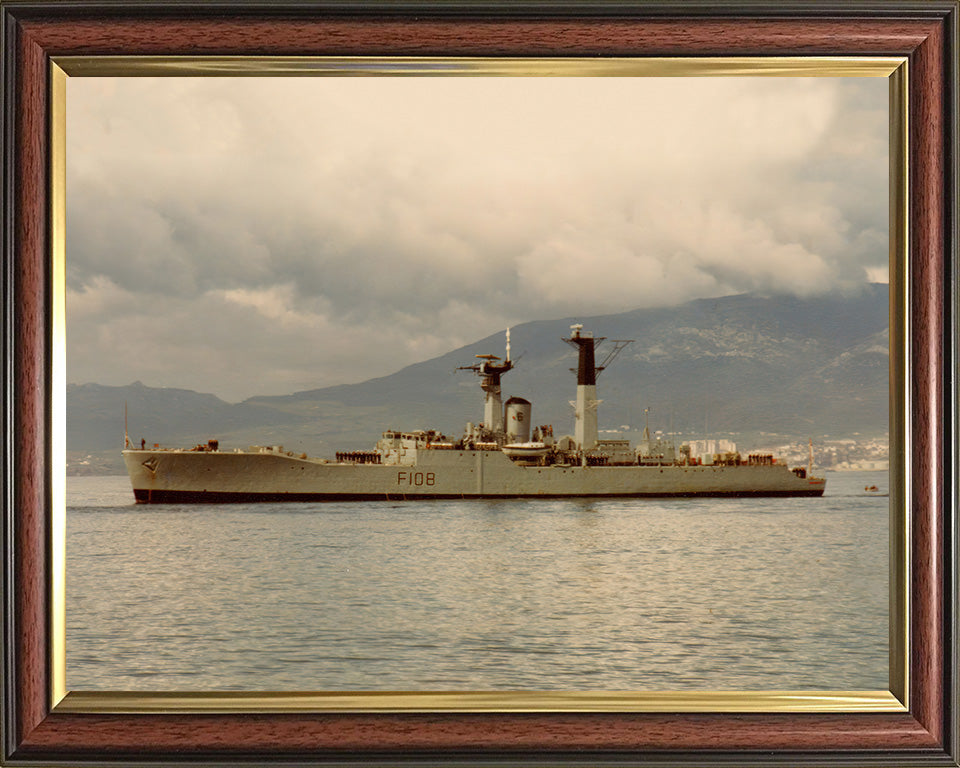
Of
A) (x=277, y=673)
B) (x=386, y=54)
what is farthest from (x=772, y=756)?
(x=386, y=54)

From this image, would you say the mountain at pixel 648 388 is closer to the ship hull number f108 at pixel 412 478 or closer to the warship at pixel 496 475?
the warship at pixel 496 475

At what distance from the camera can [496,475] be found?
3930 millimetres

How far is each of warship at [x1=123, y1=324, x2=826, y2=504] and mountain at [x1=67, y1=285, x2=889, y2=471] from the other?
0.22 ft

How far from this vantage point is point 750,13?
230 cm

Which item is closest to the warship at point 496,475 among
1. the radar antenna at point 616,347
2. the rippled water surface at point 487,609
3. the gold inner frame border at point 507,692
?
the radar antenna at point 616,347

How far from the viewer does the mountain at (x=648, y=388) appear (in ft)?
7.94

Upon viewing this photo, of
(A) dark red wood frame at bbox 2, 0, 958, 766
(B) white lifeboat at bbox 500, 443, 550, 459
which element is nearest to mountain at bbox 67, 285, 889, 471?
(A) dark red wood frame at bbox 2, 0, 958, 766

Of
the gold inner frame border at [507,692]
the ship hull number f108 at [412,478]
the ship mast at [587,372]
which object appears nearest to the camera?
the gold inner frame border at [507,692]

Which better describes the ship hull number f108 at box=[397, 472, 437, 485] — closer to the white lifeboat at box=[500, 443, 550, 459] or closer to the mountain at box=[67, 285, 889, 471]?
the mountain at box=[67, 285, 889, 471]

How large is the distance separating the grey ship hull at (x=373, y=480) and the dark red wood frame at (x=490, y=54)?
1.10 feet

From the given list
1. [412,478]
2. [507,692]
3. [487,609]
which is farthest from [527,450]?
[507,692]

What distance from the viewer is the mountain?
7.94 ft

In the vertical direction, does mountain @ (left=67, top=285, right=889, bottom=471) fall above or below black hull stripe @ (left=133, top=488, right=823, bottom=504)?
above

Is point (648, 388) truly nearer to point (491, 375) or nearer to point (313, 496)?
point (491, 375)
